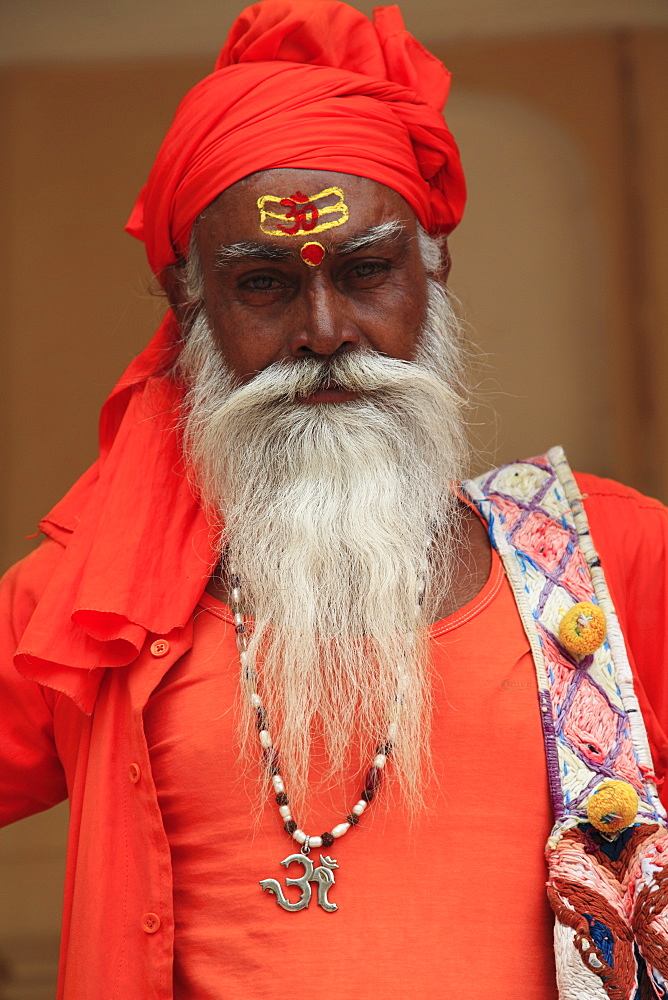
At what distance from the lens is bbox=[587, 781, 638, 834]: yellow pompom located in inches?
67.8

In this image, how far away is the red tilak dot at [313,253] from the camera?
202 cm

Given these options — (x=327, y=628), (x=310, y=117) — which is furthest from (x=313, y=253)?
(x=327, y=628)

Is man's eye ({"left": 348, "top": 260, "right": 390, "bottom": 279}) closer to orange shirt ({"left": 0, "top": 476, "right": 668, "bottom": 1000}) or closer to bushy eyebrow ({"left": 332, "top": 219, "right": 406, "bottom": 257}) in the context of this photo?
bushy eyebrow ({"left": 332, "top": 219, "right": 406, "bottom": 257})

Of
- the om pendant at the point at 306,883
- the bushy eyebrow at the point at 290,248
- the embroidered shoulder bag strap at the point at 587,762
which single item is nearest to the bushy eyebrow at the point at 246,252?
the bushy eyebrow at the point at 290,248

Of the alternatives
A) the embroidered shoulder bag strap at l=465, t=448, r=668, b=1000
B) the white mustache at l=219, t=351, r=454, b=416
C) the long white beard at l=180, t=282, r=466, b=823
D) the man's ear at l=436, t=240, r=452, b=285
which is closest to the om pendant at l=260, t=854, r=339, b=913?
the long white beard at l=180, t=282, r=466, b=823

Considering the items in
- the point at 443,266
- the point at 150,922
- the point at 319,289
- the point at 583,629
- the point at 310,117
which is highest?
→ the point at 310,117

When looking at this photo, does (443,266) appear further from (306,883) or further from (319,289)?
(306,883)

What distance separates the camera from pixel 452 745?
1.88 m

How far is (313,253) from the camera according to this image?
2.03m

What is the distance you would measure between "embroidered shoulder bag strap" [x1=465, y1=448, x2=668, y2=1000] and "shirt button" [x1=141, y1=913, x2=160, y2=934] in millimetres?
607

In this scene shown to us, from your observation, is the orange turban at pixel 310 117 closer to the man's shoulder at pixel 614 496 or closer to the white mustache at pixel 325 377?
the white mustache at pixel 325 377

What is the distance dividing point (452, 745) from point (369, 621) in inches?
10.2

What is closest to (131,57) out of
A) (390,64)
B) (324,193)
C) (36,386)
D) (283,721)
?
(36,386)

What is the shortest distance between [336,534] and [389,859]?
1.85 ft
